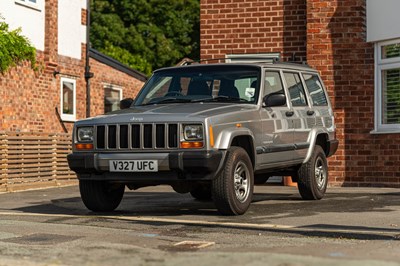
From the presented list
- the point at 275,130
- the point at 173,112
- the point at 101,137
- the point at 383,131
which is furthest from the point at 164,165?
the point at 383,131

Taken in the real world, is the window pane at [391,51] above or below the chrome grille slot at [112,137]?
Answer: above

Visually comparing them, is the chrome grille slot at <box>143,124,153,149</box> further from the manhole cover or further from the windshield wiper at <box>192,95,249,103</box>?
the manhole cover

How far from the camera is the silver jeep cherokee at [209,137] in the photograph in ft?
33.9

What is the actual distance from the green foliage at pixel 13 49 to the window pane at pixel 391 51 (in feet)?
31.8

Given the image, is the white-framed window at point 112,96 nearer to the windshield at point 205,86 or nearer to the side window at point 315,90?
the side window at point 315,90

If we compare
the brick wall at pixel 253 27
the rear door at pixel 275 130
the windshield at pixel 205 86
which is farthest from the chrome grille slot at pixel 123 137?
the brick wall at pixel 253 27

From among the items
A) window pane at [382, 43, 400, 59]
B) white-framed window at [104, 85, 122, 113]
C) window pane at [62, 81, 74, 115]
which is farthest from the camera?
white-framed window at [104, 85, 122, 113]

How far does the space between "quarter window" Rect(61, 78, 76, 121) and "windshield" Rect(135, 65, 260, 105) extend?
539 inches

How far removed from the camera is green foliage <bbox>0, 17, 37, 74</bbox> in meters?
22.2

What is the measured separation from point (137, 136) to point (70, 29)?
1576cm

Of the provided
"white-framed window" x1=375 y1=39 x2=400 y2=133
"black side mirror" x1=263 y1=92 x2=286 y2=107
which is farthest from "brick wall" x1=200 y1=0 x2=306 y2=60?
"black side mirror" x1=263 y1=92 x2=286 y2=107

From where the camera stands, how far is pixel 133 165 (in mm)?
10461

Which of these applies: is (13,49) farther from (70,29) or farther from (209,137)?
(209,137)

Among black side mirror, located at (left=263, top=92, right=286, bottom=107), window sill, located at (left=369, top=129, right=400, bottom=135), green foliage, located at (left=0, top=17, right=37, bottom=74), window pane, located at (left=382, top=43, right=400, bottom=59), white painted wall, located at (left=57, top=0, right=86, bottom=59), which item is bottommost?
window sill, located at (left=369, top=129, right=400, bottom=135)
